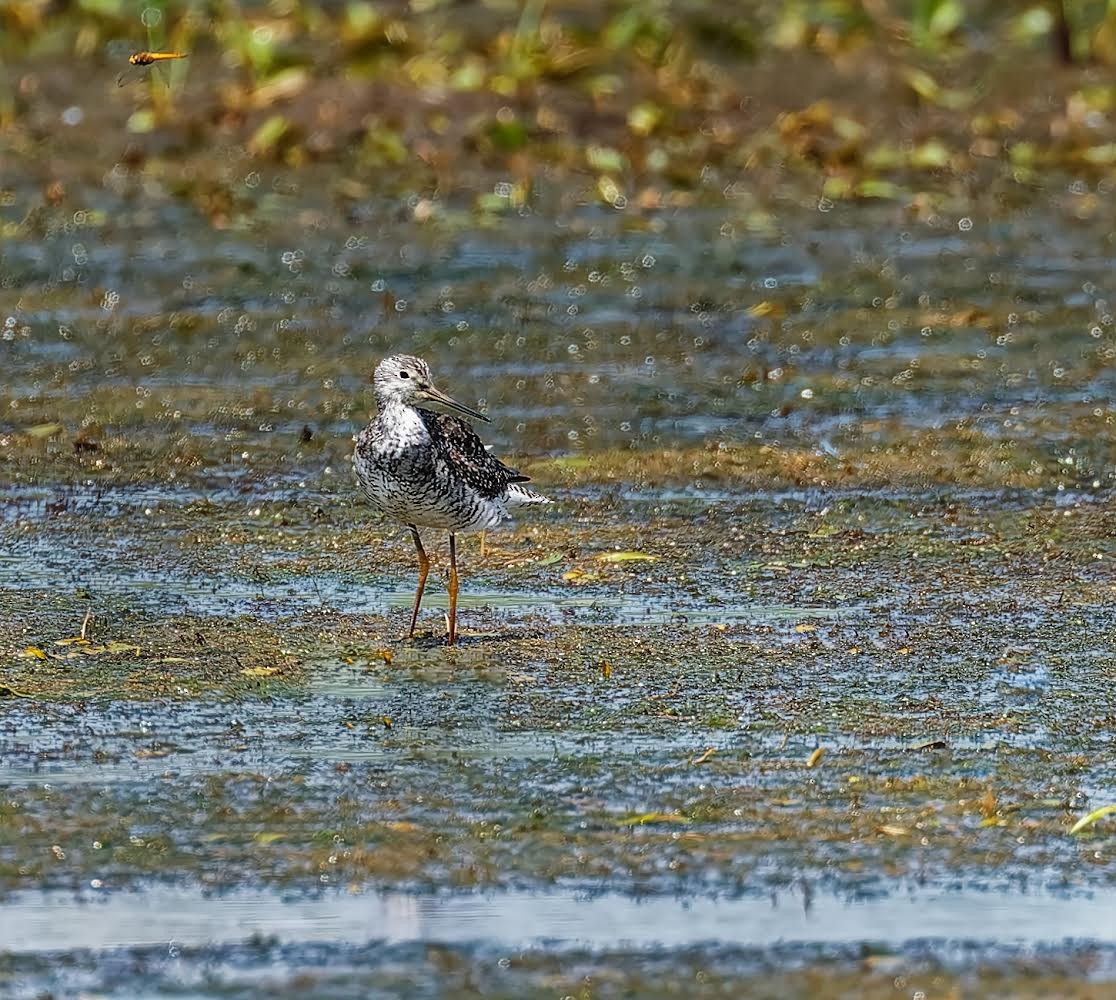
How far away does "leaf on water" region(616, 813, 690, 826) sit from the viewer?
712cm

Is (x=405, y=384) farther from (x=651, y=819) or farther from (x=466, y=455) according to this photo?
(x=651, y=819)

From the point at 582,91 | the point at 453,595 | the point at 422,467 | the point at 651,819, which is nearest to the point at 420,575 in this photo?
the point at 453,595

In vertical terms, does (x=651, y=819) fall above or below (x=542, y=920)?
above

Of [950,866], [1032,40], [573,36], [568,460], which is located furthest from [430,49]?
[950,866]

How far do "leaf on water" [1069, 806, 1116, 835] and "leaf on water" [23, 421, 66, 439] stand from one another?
23.3ft

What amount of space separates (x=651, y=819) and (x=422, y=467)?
2.65m

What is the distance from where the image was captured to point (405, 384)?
387 inches

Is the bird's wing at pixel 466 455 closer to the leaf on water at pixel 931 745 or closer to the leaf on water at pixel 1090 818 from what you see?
the leaf on water at pixel 931 745

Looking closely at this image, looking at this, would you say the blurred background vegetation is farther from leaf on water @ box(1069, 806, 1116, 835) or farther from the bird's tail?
leaf on water @ box(1069, 806, 1116, 835)

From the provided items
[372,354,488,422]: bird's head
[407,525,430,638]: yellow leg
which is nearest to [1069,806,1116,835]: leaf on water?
[407,525,430,638]: yellow leg

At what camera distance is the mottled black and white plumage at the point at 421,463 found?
31.0 ft

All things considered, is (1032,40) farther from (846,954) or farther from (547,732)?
(846,954)

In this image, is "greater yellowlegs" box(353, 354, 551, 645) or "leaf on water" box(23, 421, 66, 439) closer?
"greater yellowlegs" box(353, 354, 551, 645)

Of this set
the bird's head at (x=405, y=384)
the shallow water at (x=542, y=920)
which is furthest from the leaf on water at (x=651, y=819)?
the bird's head at (x=405, y=384)
